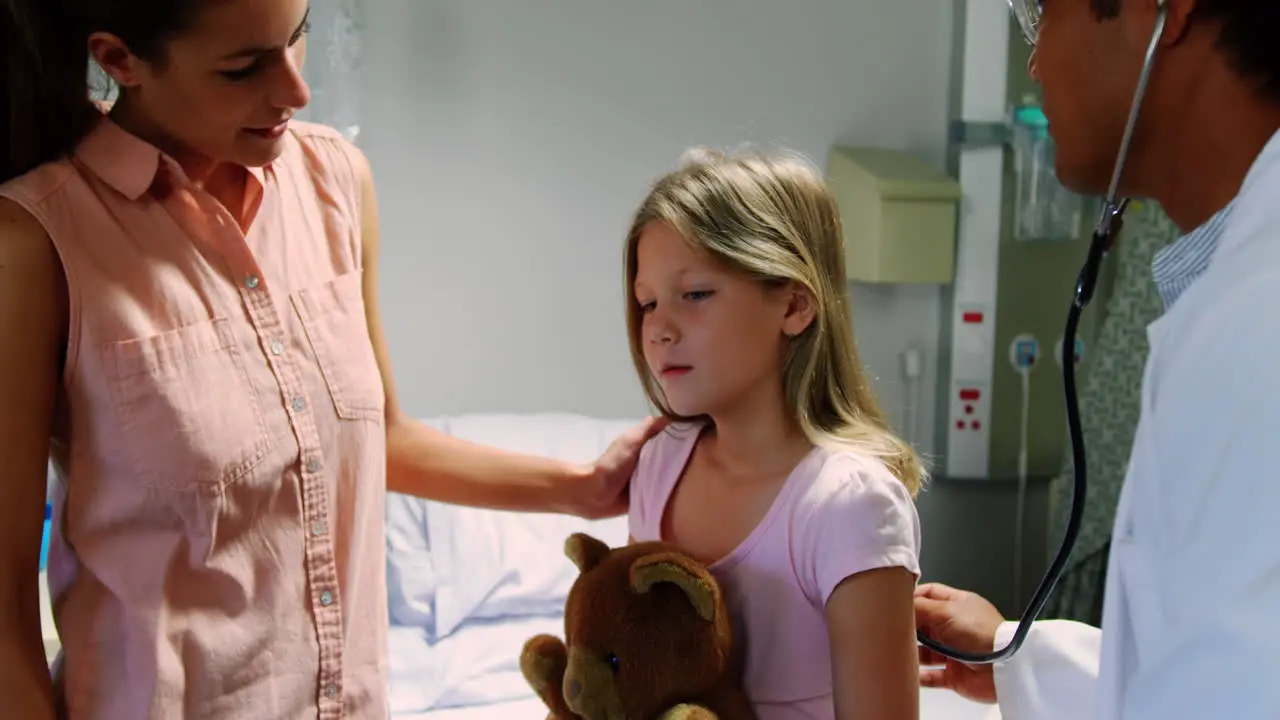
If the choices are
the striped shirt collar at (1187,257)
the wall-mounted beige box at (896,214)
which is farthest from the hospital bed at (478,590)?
the striped shirt collar at (1187,257)

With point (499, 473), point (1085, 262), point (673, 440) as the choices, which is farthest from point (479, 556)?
point (1085, 262)

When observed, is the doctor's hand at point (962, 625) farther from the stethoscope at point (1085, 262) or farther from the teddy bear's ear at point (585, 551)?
the teddy bear's ear at point (585, 551)

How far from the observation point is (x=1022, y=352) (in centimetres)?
292

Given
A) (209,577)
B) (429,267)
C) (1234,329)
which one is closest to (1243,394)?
(1234,329)

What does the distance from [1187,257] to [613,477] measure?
71cm

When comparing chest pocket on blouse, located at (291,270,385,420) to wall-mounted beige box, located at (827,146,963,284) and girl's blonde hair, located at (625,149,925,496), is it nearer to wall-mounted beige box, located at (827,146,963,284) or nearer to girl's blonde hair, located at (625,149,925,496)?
girl's blonde hair, located at (625,149,925,496)

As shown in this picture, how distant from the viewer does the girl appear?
104cm

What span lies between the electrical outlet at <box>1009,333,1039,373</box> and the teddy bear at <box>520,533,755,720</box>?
2.08 m

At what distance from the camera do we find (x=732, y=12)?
9.04 ft

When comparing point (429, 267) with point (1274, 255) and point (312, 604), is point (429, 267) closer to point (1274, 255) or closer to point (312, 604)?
point (312, 604)

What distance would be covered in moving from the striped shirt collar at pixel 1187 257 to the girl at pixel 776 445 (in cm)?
32

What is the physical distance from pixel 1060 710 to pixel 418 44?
6.68ft

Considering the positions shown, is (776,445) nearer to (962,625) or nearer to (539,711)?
(962,625)

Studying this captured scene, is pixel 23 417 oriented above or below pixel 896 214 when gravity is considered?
above
